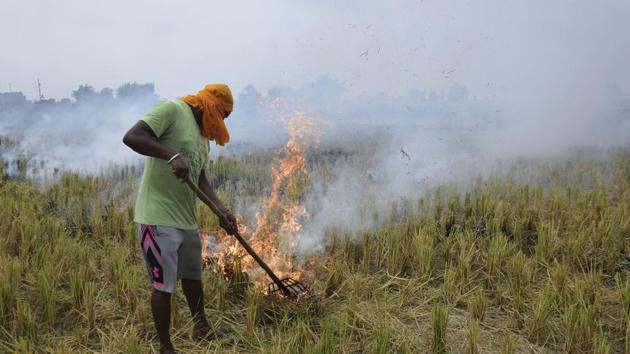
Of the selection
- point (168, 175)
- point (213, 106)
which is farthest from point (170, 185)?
point (213, 106)

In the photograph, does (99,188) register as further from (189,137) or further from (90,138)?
(90,138)

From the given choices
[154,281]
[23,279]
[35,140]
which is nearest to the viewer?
[154,281]

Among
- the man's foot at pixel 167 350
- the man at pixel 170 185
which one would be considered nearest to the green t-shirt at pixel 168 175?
the man at pixel 170 185

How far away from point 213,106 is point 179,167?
58 centimetres

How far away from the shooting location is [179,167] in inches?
103

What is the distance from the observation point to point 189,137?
9.43ft

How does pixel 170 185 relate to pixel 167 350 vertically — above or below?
above

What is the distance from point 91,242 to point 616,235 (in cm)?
569

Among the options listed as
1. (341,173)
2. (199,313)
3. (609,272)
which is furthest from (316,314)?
(341,173)

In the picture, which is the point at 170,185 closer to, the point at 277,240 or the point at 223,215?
the point at 223,215

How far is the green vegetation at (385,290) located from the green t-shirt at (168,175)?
80 cm

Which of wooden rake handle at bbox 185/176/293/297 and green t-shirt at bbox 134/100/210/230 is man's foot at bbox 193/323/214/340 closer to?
wooden rake handle at bbox 185/176/293/297

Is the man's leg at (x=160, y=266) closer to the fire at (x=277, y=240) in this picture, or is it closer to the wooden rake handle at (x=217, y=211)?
the wooden rake handle at (x=217, y=211)

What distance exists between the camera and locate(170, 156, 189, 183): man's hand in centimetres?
262
